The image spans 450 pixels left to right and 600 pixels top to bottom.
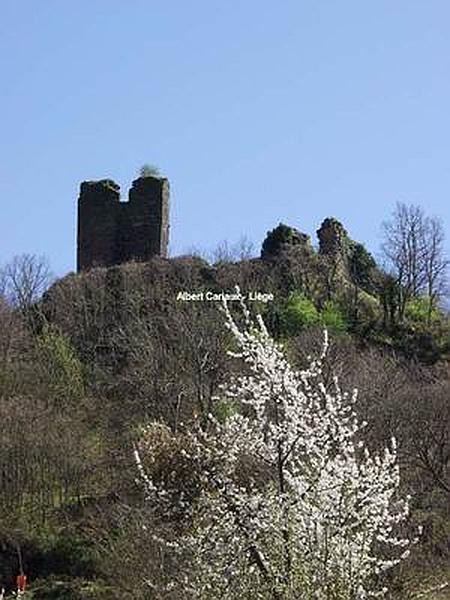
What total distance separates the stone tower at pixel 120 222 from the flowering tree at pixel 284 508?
41997 millimetres

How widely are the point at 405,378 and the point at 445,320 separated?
466 inches

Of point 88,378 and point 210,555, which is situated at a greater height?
point 88,378

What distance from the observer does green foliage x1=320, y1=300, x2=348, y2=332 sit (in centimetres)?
4712

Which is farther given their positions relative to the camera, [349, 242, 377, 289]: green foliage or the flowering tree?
[349, 242, 377, 289]: green foliage

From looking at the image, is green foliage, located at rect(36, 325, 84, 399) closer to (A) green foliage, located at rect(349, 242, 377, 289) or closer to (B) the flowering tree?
(A) green foliage, located at rect(349, 242, 377, 289)

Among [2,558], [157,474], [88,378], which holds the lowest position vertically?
[2,558]

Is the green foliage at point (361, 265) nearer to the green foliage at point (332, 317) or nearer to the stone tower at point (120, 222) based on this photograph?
the green foliage at point (332, 317)

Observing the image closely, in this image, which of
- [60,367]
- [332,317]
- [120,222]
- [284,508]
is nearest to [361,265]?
[332,317]

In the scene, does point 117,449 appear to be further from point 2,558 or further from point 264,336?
point 264,336

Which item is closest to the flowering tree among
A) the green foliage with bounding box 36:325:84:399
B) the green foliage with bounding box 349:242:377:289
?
the green foliage with bounding box 36:325:84:399

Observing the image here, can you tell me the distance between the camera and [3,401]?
3697cm

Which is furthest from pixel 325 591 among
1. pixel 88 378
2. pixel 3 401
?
pixel 88 378

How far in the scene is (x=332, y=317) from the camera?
47938 mm

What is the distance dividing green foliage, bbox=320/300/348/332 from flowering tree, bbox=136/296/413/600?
3396 centimetres
